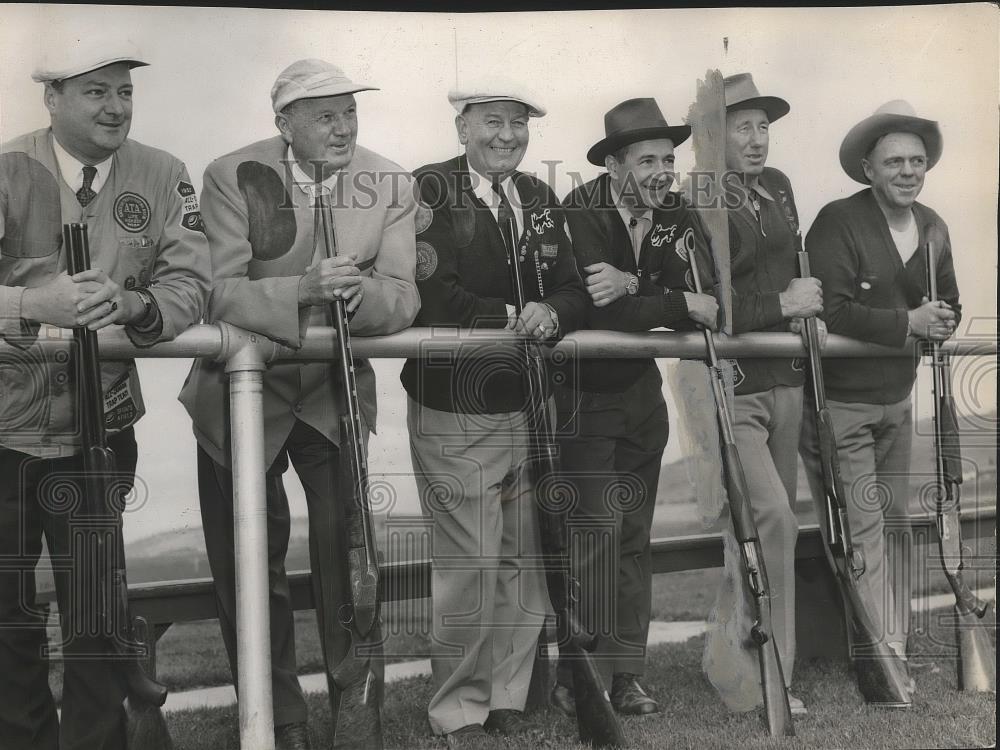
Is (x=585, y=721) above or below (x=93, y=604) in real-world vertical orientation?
below

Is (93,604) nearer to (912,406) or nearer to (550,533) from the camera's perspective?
(550,533)

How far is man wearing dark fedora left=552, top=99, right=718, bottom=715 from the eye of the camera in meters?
4.60

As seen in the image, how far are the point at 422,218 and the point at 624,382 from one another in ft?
3.23

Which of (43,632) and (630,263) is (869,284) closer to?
(630,263)

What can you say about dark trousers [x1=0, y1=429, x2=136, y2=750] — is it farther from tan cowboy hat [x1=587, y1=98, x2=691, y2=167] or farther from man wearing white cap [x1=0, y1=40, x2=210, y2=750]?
tan cowboy hat [x1=587, y1=98, x2=691, y2=167]

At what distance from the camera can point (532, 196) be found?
461cm

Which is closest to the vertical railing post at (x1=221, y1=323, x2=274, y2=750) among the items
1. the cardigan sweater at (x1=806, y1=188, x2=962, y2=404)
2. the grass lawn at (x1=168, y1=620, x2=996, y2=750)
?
the grass lawn at (x1=168, y1=620, x2=996, y2=750)

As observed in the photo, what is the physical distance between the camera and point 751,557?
15.2ft

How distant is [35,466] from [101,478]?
10.1 inches

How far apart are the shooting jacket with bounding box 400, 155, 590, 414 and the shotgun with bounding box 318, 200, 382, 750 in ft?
1.12

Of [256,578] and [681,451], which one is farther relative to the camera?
[681,451]

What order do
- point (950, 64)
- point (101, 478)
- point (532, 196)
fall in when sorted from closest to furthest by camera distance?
point (101, 478) < point (532, 196) < point (950, 64)

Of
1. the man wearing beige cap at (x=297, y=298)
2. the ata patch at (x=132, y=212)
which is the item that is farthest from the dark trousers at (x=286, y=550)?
the ata patch at (x=132, y=212)

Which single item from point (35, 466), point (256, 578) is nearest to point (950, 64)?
point (256, 578)
